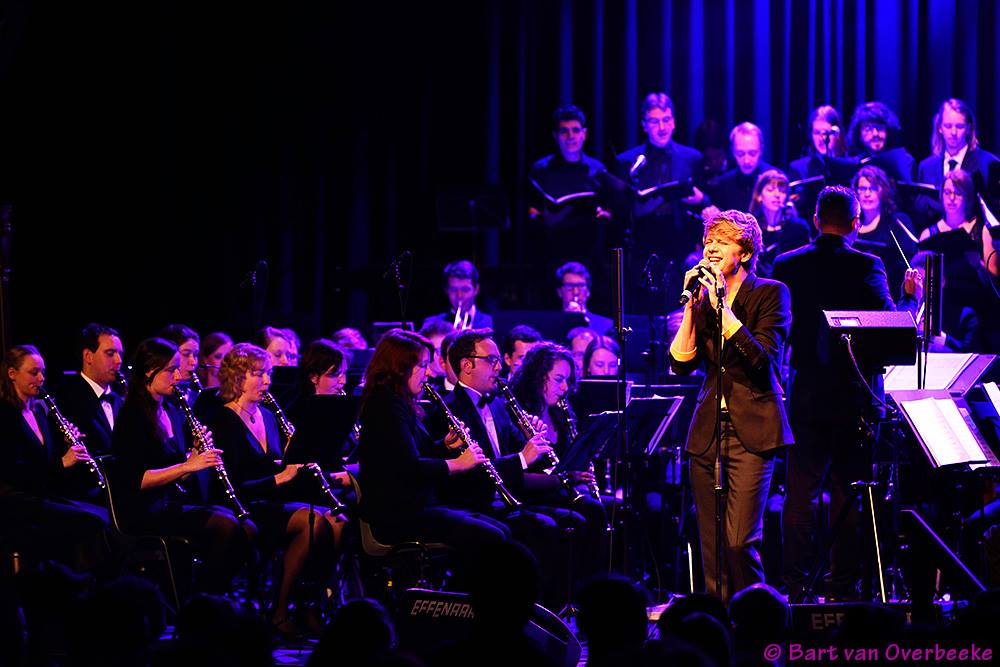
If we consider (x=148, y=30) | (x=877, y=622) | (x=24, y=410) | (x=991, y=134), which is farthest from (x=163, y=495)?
(x=991, y=134)

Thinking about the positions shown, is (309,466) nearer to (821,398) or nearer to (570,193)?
(821,398)

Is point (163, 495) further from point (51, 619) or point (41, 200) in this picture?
point (41, 200)

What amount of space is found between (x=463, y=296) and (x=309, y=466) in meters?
3.84

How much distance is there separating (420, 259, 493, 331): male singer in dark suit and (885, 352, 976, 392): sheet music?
3.96m

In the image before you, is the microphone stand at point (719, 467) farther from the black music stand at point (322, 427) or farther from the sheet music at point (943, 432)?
the black music stand at point (322, 427)

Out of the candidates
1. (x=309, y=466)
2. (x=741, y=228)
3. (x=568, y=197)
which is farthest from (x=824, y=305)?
(x=568, y=197)

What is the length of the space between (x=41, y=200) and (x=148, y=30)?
76.0 inches

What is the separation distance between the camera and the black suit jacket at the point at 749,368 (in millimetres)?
5668

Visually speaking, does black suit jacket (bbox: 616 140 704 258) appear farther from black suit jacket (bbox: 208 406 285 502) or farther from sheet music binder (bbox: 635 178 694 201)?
black suit jacket (bbox: 208 406 285 502)

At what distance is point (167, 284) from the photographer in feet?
41.6

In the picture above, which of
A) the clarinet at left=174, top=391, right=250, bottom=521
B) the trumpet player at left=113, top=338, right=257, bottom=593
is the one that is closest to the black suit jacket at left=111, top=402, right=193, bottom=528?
the trumpet player at left=113, top=338, right=257, bottom=593

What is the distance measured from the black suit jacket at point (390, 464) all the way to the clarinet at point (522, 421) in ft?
3.29

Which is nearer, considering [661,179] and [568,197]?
[568,197]

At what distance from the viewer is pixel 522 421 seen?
765 cm
